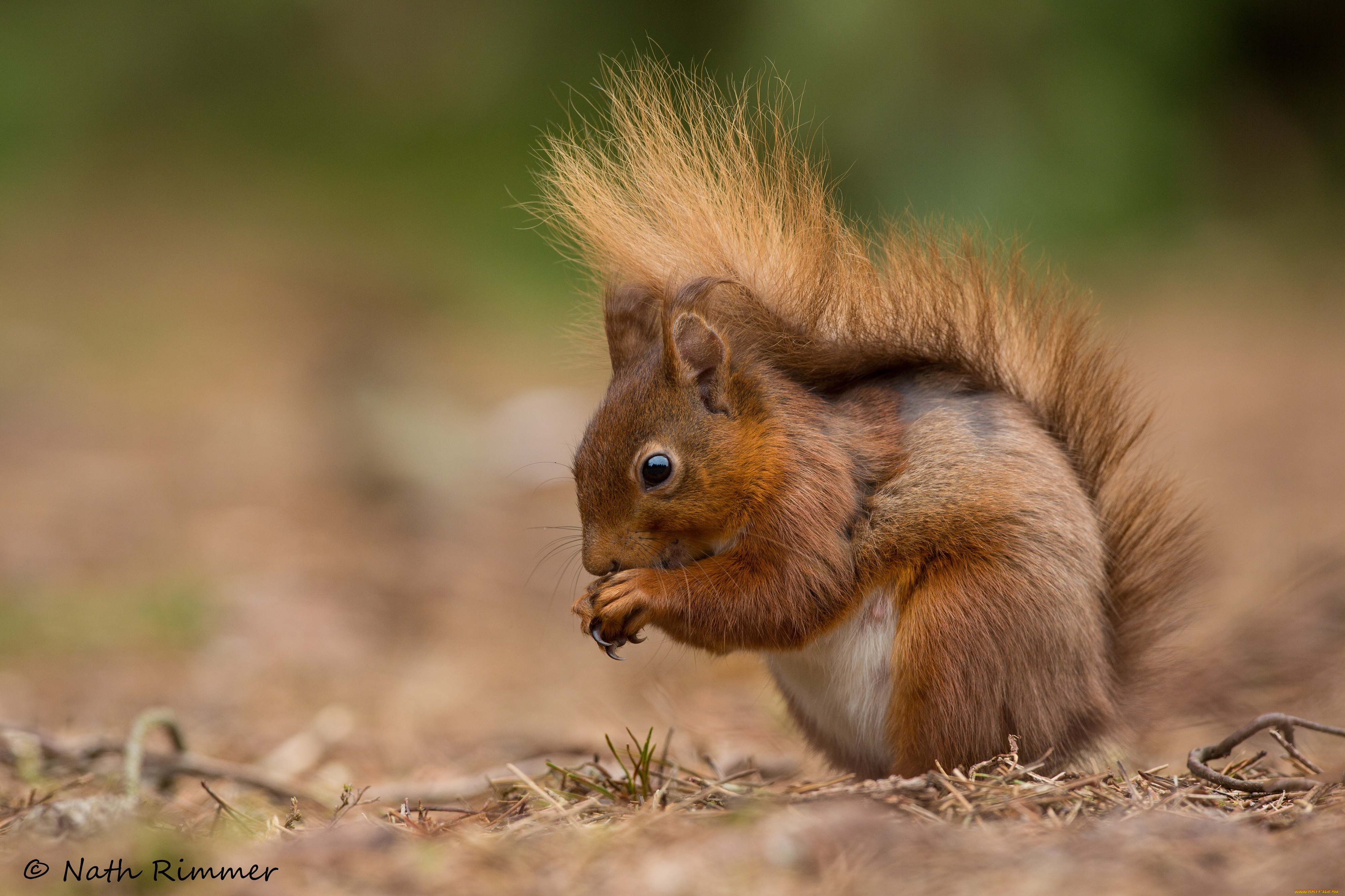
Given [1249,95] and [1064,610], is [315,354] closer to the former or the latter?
[1064,610]

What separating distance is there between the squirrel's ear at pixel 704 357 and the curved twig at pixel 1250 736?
1034 mm

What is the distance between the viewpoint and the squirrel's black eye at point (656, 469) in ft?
7.19

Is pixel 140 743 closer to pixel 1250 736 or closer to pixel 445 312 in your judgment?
pixel 1250 736

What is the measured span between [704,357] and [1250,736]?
1.17 metres

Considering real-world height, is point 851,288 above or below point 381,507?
below

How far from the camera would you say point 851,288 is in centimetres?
238

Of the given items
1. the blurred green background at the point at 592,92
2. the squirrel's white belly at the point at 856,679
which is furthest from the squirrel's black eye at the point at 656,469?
the blurred green background at the point at 592,92

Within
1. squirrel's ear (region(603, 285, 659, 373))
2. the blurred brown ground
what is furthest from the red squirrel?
the blurred brown ground

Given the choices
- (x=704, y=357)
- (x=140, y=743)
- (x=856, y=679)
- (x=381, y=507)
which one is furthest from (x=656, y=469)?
(x=381, y=507)

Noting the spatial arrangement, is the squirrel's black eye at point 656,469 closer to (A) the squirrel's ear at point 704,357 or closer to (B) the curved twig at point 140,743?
(A) the squirrel's ear at point 704,357

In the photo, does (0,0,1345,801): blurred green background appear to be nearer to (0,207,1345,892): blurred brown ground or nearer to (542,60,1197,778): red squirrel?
(0,207,1345,892): blurred brown ground

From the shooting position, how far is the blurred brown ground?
3281 millimetres

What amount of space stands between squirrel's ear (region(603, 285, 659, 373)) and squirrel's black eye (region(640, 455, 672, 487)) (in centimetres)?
31

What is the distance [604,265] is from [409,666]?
6.13ft
